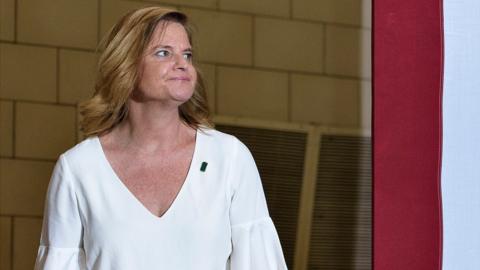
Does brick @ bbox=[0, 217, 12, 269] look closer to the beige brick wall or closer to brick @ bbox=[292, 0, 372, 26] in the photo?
the beige brick wall

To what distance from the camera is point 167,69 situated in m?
3.16

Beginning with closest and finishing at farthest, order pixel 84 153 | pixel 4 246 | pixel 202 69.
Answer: pixel 84 153
pixel 4 246
pixel 202 69

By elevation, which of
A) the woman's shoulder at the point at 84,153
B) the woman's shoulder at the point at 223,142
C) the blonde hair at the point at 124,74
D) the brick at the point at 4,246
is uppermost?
the blonde hair at the point at 124,74

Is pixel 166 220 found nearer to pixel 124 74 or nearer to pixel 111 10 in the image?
pixel 124 74

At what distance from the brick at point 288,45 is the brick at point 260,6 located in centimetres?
3

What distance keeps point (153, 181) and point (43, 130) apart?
2112 millimetres

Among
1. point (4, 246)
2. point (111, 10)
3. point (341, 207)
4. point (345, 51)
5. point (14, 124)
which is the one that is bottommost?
point (4, 246)

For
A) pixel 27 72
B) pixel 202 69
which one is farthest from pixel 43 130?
pixel 202 69

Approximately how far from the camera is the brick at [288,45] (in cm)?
566

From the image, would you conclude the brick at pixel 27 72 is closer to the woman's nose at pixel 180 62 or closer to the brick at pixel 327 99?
the brick at pixel 327 99
